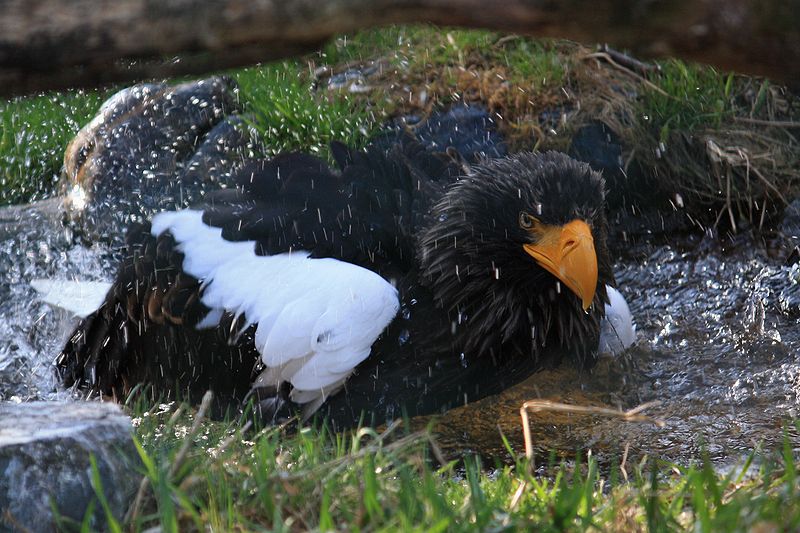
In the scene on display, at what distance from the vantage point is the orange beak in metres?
3.34

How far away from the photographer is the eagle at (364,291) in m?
3.50

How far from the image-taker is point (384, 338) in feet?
11.9

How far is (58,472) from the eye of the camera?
6.61 ft

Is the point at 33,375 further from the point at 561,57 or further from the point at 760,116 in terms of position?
the point at 760,116

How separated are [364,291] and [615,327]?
1.17 m

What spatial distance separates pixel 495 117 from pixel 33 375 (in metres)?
2.60

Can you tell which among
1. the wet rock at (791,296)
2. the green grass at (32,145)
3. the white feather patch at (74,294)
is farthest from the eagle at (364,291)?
the green grass at (32,145)

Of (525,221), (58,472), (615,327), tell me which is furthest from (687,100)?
(58,472)

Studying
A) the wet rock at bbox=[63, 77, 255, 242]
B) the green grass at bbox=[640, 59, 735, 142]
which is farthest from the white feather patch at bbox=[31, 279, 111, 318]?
the green grass at bbox=[640, 59, 735, 142]

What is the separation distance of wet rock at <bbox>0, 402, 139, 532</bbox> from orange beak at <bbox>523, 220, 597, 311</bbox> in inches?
67.4

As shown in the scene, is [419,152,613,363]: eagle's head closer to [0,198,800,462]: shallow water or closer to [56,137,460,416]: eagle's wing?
[56,137,460,416]: eagle's wing

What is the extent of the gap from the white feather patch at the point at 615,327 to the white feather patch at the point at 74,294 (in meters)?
2.01

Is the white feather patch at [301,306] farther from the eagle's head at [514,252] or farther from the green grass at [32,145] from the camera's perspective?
the green grass at [32,145]

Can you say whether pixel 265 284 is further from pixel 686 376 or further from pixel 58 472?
pixel 686 376
